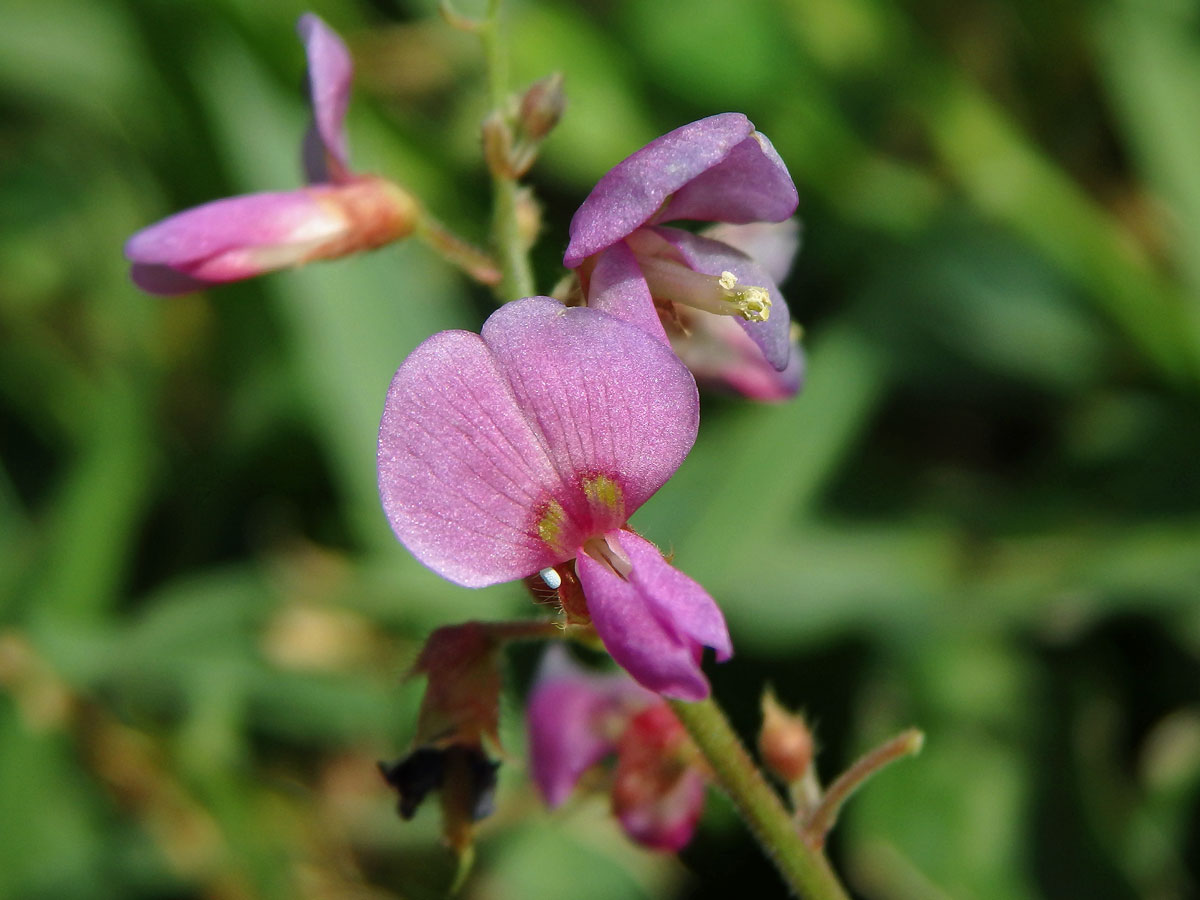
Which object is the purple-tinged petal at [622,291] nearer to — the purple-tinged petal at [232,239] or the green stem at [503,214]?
the green stem at [503,214]

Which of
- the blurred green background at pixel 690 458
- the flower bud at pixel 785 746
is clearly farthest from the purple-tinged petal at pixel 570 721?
the blurred green background at pixel 690 458

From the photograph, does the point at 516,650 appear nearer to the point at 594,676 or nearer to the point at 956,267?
the point at 594,676

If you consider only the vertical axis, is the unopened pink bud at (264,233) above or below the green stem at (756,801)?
above

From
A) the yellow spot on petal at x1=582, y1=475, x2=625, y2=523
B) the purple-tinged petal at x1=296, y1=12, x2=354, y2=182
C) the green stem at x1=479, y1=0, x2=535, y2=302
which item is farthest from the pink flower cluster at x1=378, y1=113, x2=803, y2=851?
the purple-tinged petal at x1=296, y1=12, x2=354, y2=182

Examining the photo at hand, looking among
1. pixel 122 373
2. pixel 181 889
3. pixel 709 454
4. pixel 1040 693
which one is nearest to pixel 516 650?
pixel 709 454

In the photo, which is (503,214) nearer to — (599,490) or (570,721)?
(599,490)

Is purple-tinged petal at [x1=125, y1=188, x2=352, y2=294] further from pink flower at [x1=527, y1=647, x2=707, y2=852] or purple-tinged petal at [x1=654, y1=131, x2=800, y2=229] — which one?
pink flower at [x1=527, y1=647, x2=707, y2=852]
